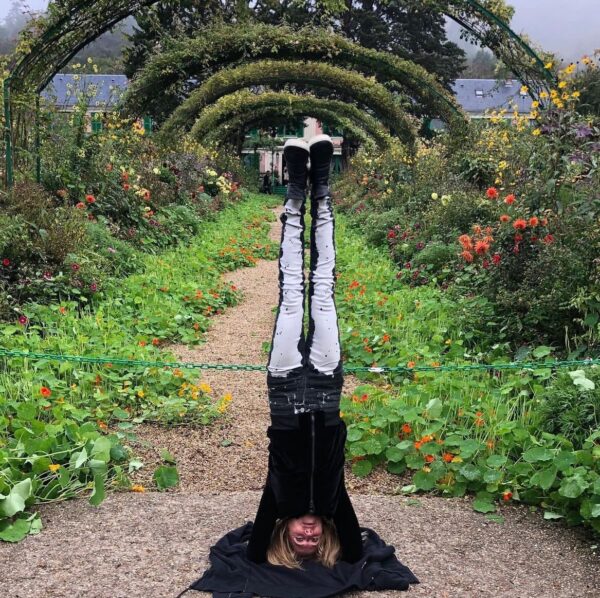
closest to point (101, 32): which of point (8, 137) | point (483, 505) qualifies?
point (8, 137)

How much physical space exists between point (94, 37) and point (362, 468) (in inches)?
306

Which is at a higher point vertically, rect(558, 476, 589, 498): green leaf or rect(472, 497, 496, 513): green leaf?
rect(558, 476, 589, 498): green leaf

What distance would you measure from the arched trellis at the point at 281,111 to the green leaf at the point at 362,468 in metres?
15.1

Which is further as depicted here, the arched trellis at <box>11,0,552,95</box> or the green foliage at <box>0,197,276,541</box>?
the arched trellis at <box>11,0,552,95</box>

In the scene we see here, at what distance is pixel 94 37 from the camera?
8922 millimetres

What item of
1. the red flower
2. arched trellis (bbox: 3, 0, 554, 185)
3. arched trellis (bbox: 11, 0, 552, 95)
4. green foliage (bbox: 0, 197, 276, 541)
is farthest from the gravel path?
arched trellis (bbox: 11, 0, 552, 95)

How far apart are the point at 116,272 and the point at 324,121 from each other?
1753cm

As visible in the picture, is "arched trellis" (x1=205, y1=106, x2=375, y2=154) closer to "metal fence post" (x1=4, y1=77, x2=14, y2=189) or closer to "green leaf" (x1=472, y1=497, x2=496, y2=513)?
"metal fence post" (x1=4, y1=77, x2=14, y2=189)

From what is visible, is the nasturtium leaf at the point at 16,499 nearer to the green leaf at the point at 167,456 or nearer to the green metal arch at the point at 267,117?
the green leaf at the point at 167,456

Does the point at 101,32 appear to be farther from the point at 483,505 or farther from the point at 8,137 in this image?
the point at 483,505

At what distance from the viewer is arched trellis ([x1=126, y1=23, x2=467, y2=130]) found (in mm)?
11656

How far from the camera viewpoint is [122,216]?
30.2ft

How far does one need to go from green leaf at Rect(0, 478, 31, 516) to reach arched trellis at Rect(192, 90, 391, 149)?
614 inches

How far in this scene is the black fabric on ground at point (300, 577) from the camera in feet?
8.04
